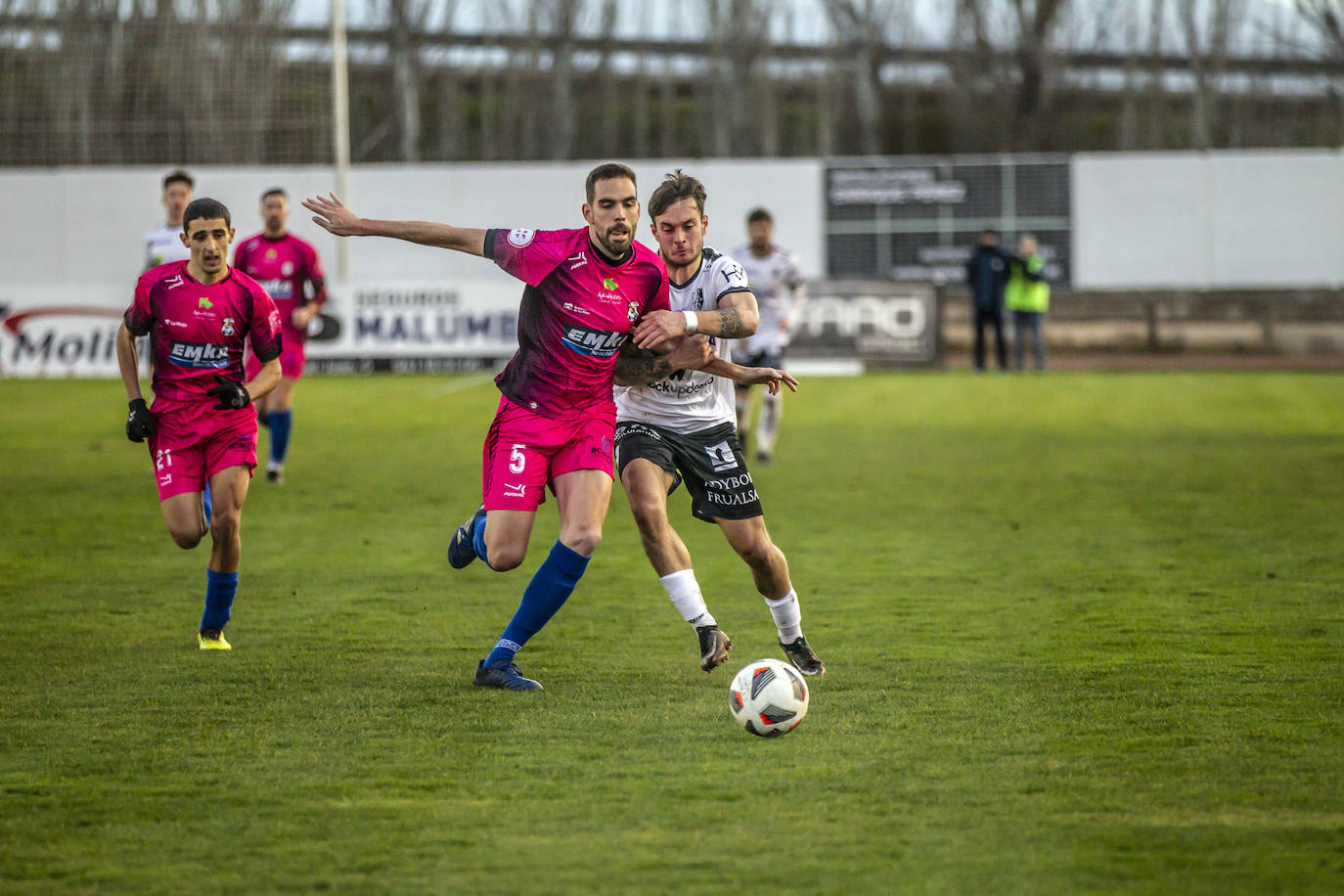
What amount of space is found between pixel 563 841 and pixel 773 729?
45.2 inches

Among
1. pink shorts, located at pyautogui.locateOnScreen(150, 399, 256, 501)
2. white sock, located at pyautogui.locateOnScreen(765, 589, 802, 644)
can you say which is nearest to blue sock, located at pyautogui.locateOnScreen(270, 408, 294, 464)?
pink shorts, located at pyautogui.locateOnScreen(150, 399, 256, 501)

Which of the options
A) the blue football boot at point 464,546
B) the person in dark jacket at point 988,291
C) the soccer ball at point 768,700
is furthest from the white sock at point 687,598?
the person in dark jacket at point 988,291

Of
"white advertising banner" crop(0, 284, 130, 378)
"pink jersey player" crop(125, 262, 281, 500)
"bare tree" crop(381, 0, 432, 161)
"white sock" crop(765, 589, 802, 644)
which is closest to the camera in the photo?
"white sock" crop(765, 589, 802, 644)

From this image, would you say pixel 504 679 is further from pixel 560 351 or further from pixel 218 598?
pixel 218 598

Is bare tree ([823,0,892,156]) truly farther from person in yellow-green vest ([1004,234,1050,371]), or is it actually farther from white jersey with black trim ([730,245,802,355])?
white jersey with black trim ([730,245,802,355])

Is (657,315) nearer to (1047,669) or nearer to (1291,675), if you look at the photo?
(1047,669)

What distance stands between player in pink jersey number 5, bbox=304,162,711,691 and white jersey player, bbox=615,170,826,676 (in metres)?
0.12

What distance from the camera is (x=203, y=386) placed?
6.46 m

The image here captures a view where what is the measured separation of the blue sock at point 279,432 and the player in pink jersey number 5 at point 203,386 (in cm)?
534

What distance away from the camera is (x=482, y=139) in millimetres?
34531

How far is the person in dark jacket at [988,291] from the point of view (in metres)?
24.6

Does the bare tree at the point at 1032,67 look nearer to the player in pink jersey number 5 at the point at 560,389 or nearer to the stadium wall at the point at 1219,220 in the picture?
the stadium wall at the point at 1219,220

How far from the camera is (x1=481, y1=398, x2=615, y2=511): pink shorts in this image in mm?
5668

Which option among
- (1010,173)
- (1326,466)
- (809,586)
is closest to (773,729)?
(809,586)
